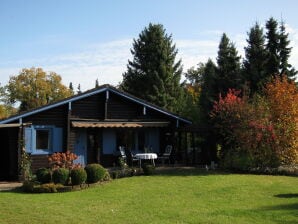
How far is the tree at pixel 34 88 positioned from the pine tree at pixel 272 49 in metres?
40.2

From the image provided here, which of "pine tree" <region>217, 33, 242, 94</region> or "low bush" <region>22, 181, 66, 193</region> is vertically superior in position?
"pine tree" <region>217, 33, 242, 94</region>

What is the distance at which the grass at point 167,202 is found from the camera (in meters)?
10.6

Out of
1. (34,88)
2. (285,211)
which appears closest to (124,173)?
(285,211)

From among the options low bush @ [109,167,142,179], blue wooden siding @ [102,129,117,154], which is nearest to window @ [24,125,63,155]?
blue wooden siding @ [102,129,117,154]

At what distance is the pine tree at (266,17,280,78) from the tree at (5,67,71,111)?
4019 centimetres

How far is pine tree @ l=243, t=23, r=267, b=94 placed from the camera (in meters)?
31.2

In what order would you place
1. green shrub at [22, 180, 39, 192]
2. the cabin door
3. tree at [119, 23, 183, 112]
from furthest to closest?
tree at [119, 23, 183, 112] < the cabin door < green shrub at [22, 180, 39, 192]

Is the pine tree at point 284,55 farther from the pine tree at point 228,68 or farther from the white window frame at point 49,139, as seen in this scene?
the white window frame at point 49,139

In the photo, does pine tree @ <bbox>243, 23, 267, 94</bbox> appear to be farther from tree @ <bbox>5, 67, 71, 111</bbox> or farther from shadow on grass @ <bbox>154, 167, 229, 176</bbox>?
tree @ <bbox>5, 67, 71, 111</bbox>

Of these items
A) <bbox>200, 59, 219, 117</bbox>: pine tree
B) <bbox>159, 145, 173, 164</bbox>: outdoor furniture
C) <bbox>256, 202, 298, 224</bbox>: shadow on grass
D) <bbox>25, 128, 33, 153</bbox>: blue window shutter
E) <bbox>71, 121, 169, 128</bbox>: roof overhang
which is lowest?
<bbox>256, 202, 298, 224</bbox>: shadow on grass

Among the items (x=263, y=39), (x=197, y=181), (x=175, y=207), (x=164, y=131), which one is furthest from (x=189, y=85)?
(x=175, y=207)

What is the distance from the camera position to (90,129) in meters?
23.2

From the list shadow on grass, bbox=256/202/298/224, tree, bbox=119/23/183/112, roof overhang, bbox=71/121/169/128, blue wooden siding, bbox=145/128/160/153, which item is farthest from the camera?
tree, bbox=119/23/183/112

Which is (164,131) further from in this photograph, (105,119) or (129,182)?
(129,182)
